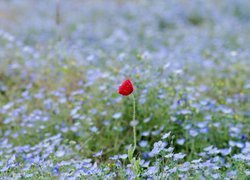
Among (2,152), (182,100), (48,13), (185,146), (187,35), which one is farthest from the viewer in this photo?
(48,13)

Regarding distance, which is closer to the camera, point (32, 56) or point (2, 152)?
point (2, 152)

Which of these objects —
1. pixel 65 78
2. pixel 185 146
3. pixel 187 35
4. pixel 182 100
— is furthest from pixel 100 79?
pixel 187 35

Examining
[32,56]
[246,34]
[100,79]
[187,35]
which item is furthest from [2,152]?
[246,34]

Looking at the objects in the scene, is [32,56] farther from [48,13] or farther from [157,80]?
[48,13]

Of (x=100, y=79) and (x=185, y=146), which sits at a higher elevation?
(x=100, y=79)

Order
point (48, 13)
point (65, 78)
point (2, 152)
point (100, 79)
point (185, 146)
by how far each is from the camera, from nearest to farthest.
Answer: point (2, 152) → point (185, 146) → point (100, 79) → point (65, 78) → point (48, 13)

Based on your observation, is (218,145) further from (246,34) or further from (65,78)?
(246,34)
